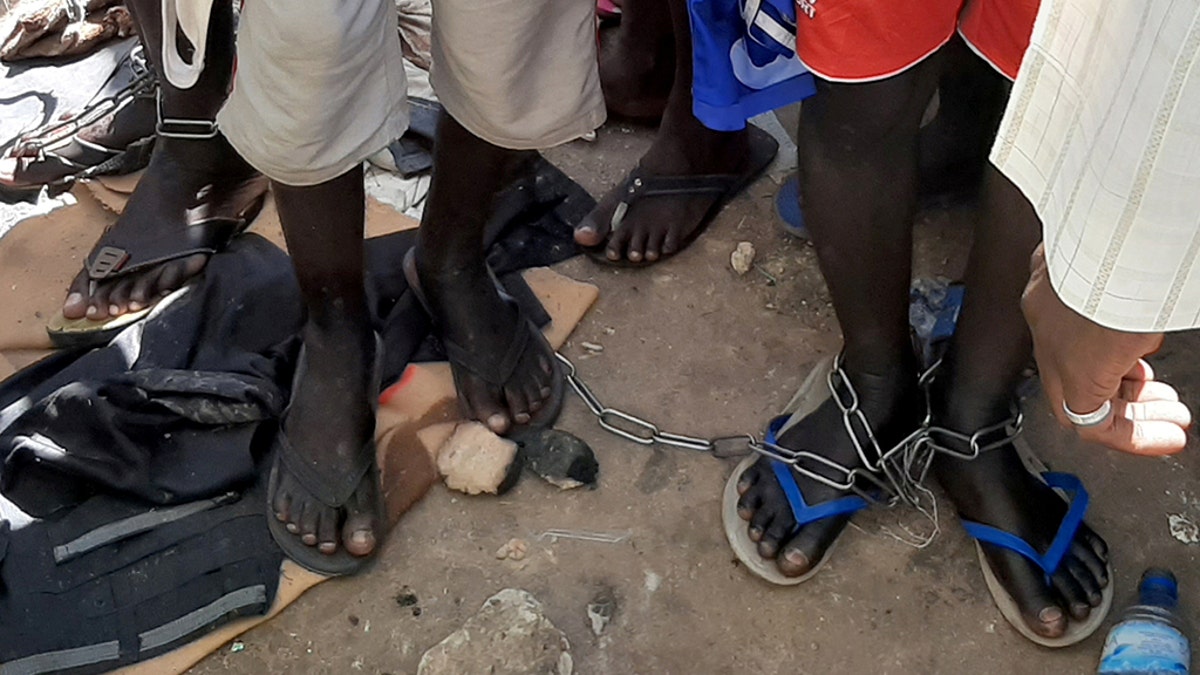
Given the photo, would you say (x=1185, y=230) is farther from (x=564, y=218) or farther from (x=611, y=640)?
(x=564, y=218)

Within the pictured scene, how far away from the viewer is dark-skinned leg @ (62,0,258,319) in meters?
1.89

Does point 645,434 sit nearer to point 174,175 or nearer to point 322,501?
point 322,501

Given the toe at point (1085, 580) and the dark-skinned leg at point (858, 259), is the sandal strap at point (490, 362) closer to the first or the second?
the dark-skinned leg at point (858, 259)

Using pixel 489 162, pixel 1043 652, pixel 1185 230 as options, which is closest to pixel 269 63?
pixel 489 162

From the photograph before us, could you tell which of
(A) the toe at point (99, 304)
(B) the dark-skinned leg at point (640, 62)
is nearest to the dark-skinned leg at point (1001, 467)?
(B) the dark-skinned leg at point (640, 62)

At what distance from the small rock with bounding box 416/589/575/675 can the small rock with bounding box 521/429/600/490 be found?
253 millimetres

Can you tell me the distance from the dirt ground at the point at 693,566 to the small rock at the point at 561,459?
0.07 feet

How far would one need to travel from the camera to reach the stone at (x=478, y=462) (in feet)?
5.41

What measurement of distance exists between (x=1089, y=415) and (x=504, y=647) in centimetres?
76

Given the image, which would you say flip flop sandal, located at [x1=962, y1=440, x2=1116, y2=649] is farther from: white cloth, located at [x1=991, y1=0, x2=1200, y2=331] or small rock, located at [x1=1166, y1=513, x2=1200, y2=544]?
white cloth, located at [x1=991, y1=0, x2=1200, y2=331]

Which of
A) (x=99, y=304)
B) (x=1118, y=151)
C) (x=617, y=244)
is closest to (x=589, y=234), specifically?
(x=617, y=244)

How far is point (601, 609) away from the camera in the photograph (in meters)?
1.54

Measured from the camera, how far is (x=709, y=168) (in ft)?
6.83

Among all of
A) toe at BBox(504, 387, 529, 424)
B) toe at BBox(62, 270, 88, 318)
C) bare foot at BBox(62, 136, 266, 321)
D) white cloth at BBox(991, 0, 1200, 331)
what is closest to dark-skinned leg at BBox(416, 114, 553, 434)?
toe at BBox(504, 387, 529, 424)
